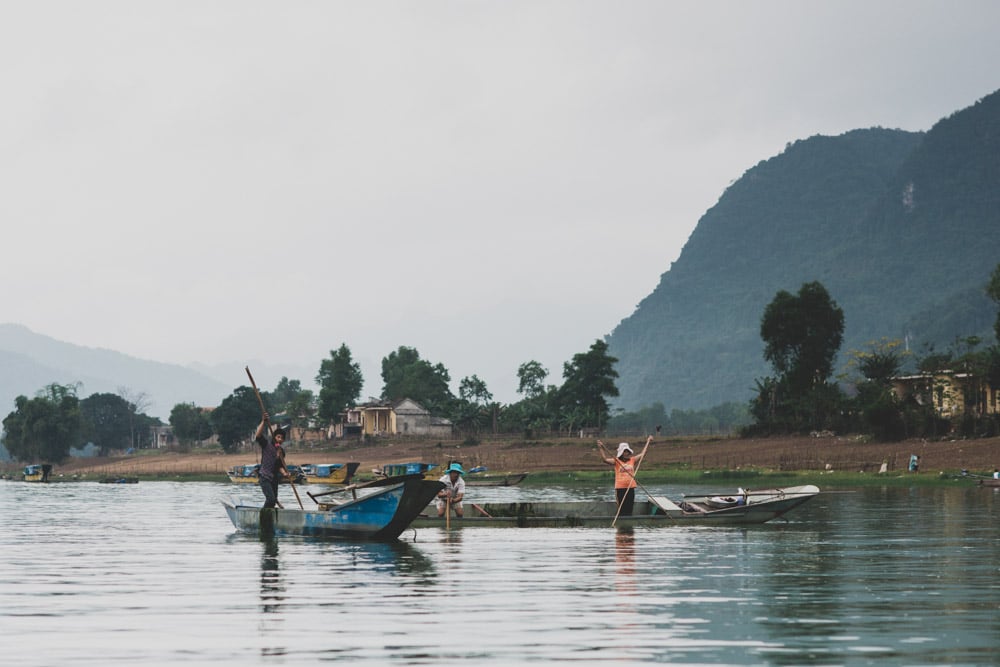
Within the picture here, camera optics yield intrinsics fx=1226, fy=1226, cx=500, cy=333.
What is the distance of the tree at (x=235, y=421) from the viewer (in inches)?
5468

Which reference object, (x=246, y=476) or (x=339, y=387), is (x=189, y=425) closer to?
(x=339, y=387)

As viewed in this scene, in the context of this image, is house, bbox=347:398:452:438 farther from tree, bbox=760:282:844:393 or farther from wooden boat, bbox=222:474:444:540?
wooden boat, bbox=222:474:444:540

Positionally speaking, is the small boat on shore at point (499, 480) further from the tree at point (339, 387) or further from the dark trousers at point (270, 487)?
the tree at point (339, 387)

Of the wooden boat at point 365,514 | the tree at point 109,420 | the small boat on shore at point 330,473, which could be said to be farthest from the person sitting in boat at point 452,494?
the tree at point 109,420

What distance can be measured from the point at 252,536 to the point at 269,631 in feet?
53.9

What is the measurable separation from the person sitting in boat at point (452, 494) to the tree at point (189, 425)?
13559 cm

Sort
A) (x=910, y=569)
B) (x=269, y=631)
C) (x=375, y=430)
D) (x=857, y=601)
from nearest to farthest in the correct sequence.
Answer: (x=269, y=631) → (x=857, y=601) → (x=910, y=569) → (x=375, y=430)

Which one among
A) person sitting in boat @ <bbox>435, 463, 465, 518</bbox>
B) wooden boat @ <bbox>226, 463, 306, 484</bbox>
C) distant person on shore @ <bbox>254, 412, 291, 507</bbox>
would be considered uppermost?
distant person on shore @ <bbox>254, 412, 291, 507</bbox>

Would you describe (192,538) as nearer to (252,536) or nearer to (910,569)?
(252,536)

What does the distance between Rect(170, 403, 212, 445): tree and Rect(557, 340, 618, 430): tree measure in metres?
54.5

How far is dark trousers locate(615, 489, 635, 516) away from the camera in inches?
1215

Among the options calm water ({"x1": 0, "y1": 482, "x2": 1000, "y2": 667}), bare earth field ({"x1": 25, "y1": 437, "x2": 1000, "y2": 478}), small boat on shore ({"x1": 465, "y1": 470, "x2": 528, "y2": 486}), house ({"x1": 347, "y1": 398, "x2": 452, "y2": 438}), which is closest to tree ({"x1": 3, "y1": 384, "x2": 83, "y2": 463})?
bare earth field ({"x1": 25, "y1": 437, "x2": 1000, "y2": 478})

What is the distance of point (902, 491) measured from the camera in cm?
5575

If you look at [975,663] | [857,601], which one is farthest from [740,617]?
[975,663]
